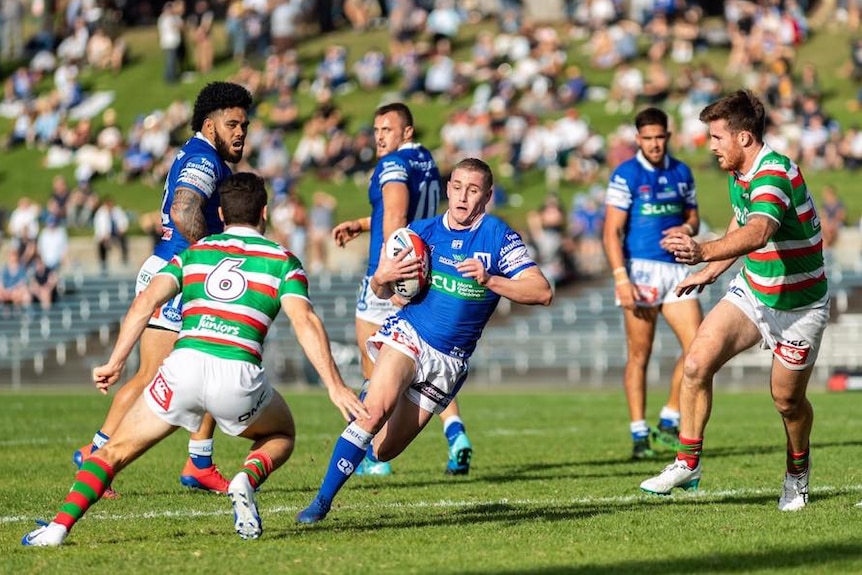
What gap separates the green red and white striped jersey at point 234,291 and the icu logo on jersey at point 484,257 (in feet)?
4.17

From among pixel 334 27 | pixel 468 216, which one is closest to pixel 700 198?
pixel 334 27

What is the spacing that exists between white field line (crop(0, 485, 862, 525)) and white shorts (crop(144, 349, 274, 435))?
1.57 m

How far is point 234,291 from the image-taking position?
741 centimetres

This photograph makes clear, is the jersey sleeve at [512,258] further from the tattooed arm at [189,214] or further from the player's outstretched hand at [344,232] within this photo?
the player's outstretched hand at [344,232]

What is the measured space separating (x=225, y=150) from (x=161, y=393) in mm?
2695

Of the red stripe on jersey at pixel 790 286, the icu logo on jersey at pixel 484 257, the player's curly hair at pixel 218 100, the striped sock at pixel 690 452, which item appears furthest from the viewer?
the player's curly hair at pixel 218 100

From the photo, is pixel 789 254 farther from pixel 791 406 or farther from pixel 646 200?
pixel 646 200

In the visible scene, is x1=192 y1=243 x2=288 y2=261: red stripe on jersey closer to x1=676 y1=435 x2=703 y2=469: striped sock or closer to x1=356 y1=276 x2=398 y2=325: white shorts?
x1=676 y1=435 x2=703 y2=469: striped sock

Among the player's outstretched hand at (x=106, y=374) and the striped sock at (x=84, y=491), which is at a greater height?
the player's outstretched hand at (x=106, y=374)

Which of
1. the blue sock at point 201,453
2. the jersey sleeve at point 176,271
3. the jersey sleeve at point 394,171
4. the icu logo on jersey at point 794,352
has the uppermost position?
the jersey sleeve at point 394,171

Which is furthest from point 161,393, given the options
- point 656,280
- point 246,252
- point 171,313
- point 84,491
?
point 656,280

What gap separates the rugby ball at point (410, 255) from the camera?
27.4ft

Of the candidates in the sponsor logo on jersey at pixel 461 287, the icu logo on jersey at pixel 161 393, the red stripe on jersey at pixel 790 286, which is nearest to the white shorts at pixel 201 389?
the icu logo on jersey at pixel 161 393

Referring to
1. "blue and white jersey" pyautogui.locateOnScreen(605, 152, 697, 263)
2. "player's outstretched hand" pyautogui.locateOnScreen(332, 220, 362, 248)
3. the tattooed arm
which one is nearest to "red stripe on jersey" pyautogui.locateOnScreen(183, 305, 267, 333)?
the tattooed arm
